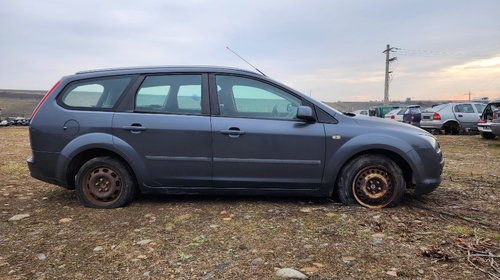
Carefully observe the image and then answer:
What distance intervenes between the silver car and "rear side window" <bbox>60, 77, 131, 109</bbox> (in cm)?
1368

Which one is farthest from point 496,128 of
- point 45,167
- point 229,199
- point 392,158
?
point 45,167

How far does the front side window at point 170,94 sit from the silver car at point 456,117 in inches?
516

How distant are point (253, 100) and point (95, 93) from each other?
1891mm

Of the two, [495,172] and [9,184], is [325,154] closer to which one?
[495,172]

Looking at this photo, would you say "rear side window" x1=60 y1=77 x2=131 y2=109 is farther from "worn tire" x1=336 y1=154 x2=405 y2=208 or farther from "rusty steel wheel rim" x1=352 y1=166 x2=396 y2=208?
→ "rusty steel wheel rim" x1=352 y1=166 x2=396 y2=208

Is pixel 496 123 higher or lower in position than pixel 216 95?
lower

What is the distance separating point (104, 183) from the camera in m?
3.61

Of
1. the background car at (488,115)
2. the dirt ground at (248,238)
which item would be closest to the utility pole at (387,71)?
the background car at (488,115)

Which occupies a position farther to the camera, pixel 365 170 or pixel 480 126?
pixel 480 126

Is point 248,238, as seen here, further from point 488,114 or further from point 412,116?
point 412,116

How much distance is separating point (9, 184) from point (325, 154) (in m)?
4.72

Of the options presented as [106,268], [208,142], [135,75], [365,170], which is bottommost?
[106,268]

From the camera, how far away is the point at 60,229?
9.87ft

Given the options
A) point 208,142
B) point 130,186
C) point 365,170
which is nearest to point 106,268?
point 130,186
